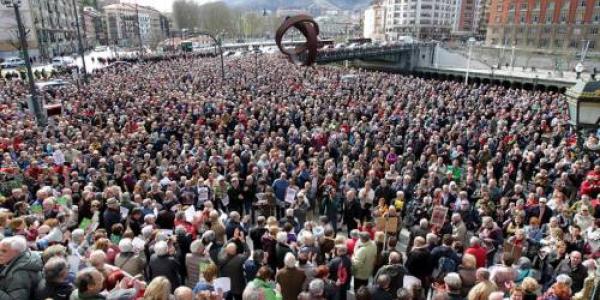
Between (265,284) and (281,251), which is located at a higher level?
(265,284)

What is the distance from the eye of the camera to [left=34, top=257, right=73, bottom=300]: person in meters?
3.85

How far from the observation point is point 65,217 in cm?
626

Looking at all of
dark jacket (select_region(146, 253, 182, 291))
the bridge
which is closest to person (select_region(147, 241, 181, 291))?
dark jacket (select_region(146, 253, 182, 291))

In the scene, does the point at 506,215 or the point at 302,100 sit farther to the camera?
the point at 302,100

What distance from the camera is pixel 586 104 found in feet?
11.0

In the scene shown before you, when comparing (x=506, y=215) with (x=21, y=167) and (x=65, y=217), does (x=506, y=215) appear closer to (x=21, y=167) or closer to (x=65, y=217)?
(x=65, y=217)

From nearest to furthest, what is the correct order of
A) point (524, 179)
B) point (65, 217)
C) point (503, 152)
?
1. point (65, 217)
2. point (524, 179)
3. point (503, 152)

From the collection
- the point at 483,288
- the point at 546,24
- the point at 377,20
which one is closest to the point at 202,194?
the point at 483,288

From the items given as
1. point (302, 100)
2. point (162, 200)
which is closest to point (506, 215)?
point (162, 200)

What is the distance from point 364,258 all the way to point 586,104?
315 centimetres

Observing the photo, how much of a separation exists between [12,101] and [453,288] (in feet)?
68.6

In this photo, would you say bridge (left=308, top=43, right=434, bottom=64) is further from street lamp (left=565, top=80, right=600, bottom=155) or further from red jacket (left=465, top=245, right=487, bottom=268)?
street lamp (left=565, top=80, right=600, bottom=155)

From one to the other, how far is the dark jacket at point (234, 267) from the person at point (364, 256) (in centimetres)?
146

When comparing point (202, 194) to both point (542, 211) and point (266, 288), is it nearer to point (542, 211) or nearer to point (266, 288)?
point (266, 288)
